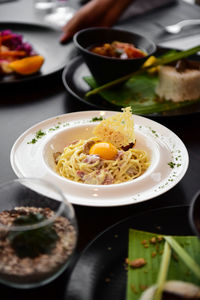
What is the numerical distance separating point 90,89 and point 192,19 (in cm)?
206

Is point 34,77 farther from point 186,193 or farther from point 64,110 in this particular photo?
point 186,193

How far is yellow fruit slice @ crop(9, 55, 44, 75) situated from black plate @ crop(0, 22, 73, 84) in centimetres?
4

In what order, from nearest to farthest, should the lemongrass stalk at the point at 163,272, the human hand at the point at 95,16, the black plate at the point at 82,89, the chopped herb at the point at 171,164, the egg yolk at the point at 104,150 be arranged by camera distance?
the lemongrass stalk at the point at 163,272 → the chopped herb at the point at 171,164 → the egg yolk at the point at 104,150 → the black plate at the point at 82,89 → the human hand at the point at 95,16

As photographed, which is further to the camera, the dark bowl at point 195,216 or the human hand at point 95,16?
the human hand at point 95,16

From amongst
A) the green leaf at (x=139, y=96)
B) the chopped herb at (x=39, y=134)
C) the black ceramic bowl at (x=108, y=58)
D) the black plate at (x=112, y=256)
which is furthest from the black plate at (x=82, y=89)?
the black plate at (x=112, y=256)

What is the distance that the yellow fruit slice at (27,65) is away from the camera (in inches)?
119

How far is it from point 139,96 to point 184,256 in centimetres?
170

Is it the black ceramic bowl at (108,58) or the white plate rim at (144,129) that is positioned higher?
the black ceramic bowl at (108,58)

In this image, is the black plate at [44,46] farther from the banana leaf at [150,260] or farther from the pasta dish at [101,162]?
the banana leaf at [150,260]

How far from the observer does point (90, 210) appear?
1.84 m

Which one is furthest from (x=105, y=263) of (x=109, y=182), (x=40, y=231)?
(x=109, y=182)

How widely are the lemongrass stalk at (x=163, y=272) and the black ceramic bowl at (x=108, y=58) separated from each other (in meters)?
1.59

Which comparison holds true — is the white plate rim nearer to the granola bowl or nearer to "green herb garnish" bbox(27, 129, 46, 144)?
"green herb garnish" bbox(27, 129, 46, 144)

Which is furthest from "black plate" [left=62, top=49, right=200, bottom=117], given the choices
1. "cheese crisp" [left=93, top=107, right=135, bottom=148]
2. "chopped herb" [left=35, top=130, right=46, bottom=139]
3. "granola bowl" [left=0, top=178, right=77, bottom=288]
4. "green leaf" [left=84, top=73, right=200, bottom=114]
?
"granola bowl" [left=0, top=178, right=77, bottom=288]
